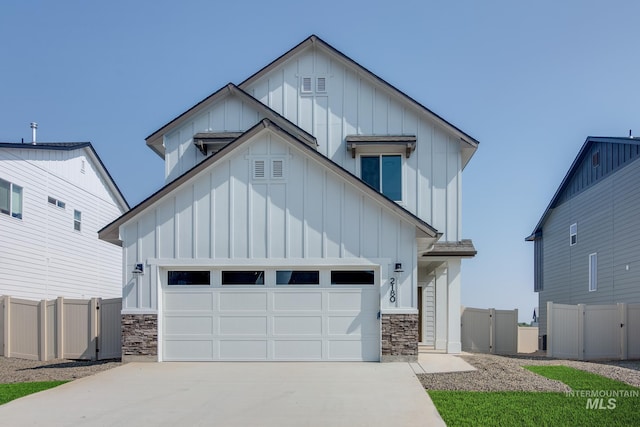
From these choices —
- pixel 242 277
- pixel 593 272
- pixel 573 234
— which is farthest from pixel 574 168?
pixel 242 277

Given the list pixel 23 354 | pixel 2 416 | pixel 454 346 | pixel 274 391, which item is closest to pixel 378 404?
pixel 274 391

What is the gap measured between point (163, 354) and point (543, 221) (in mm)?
22240

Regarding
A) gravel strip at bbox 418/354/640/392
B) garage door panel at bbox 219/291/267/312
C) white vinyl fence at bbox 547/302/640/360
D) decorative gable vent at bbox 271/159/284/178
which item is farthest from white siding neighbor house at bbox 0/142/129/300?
white vinyl fence at bbox 547/302/640/360

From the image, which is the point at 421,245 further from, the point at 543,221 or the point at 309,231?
the point at 543,221

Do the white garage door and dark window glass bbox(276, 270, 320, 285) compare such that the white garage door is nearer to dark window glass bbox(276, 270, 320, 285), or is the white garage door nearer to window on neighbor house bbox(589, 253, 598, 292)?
dark window glass bbox(276, 270, 320, 285)

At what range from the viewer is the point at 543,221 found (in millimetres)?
29703

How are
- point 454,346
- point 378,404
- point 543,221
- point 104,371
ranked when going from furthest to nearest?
point 543,221 < point 454,346 < point 104,371 < point 378,404

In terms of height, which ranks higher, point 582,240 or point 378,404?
point 582,240

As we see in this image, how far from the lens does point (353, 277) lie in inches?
540

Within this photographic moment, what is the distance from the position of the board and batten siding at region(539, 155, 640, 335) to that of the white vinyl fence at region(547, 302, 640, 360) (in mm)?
1741

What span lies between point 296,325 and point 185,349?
2.71m

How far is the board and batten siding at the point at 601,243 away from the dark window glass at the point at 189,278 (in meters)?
13.7

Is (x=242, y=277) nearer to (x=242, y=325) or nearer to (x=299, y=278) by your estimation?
(x=242, y=325)

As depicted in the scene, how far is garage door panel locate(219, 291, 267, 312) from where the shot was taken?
1373 cm
